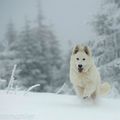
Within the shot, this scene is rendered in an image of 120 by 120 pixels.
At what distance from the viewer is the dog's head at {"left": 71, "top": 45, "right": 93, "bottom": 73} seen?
9.48ft

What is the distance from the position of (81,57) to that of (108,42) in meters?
4.61

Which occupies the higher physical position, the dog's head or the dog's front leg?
the dog's head

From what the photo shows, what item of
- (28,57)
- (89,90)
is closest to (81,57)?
(89,90)

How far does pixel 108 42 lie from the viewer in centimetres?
745

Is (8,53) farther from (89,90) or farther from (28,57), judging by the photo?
(89,90)

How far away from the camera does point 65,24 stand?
17.2 meters

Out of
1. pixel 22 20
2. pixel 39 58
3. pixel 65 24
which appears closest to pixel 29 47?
pixel 39 58

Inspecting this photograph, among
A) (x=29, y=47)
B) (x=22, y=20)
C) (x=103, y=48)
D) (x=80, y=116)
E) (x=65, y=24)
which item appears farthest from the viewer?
(x=65, y=24)

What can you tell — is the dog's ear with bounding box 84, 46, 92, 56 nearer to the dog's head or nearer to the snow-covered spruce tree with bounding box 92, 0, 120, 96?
the dog's head

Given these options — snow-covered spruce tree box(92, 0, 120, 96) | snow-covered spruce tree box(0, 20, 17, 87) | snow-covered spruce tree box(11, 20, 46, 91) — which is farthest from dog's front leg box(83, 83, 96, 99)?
snow-covered spruce tree box(11, 20, 46, 91)

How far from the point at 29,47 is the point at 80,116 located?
930 cm

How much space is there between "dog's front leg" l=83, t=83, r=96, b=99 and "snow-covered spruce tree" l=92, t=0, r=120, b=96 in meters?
4.16

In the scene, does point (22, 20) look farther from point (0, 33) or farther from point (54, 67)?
point (54, 67)

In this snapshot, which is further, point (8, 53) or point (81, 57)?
point (8, 53)
